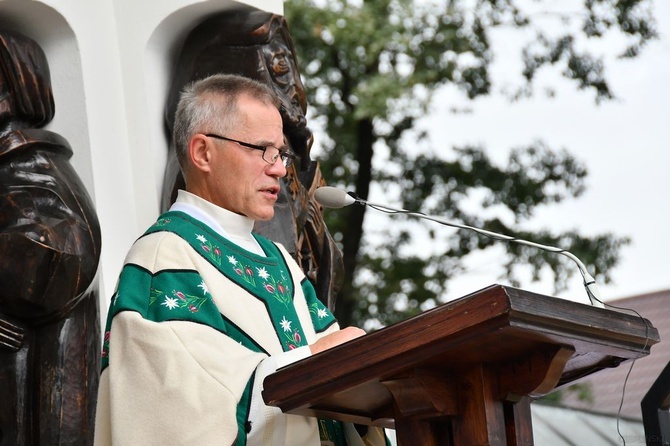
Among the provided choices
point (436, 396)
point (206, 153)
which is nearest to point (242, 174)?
point (206, 153)

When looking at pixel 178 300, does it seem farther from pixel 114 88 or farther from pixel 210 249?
pixel 114 88

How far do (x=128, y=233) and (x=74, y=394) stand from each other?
71 centimetres

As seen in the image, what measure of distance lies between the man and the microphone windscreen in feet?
0.45

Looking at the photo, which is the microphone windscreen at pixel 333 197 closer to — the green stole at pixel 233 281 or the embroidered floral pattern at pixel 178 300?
the green stole at pixel 233 281

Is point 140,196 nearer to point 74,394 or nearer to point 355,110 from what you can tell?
point 74,394

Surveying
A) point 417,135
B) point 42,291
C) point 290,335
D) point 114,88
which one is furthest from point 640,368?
A: point 290,335

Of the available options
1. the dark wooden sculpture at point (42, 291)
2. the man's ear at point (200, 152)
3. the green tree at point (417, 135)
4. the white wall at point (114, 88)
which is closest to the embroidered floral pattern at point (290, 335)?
the man's ear at point (200, 152)

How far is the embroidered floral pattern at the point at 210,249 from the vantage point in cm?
329

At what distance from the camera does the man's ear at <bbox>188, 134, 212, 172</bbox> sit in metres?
3.42

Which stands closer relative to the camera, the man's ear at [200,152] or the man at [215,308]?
the man at [215,308]

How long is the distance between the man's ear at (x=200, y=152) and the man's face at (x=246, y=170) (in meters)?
0.01

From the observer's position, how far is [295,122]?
15.3 feet

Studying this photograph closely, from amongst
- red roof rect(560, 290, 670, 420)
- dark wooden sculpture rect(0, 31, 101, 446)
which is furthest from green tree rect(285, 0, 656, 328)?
dark wooden sculpture rect(0, 31, 101, 446)

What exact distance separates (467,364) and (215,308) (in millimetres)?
647
